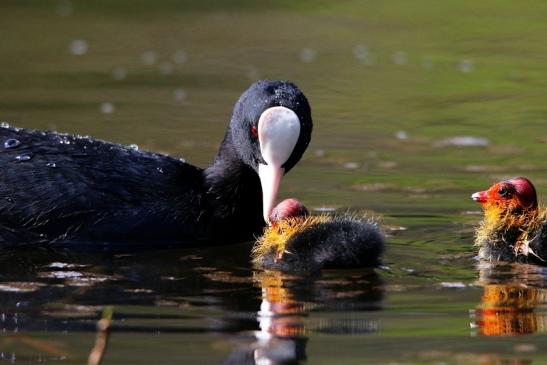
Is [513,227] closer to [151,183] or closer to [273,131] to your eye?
[273,131]

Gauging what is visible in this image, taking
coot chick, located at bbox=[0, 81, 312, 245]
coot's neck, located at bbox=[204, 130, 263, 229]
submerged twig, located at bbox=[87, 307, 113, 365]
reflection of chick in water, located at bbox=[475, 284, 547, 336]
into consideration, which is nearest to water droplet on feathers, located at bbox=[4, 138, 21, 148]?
coot chick, located at bbox=[0, 81, 312, 245]

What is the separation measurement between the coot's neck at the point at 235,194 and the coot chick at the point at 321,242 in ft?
2.83

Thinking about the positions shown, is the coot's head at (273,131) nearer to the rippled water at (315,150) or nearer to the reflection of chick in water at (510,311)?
the rippled water at (315,150)

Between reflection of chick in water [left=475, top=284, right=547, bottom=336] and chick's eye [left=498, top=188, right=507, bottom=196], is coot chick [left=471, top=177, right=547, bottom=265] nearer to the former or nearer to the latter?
chick's eye [left=498, top=188, right=507, bottom=196]

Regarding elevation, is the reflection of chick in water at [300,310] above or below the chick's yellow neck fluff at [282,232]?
below

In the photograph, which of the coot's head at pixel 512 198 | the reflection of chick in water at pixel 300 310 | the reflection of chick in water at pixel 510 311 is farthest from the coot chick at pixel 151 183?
the reflection of chick in water at pixel 510 311

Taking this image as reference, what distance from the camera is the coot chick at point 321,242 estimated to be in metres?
6.32

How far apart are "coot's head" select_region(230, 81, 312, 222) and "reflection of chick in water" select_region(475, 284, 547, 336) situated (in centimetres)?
129

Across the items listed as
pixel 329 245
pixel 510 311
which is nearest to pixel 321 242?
pixel 329 245

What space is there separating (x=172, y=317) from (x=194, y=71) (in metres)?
7.83

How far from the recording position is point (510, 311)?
18.6 feet

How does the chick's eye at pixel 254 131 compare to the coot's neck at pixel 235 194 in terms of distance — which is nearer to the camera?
the chick's eye at pixel 254 131

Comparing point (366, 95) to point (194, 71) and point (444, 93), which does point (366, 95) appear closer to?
point (444, 93)

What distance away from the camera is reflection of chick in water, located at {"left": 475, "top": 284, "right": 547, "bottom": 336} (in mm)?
5344
